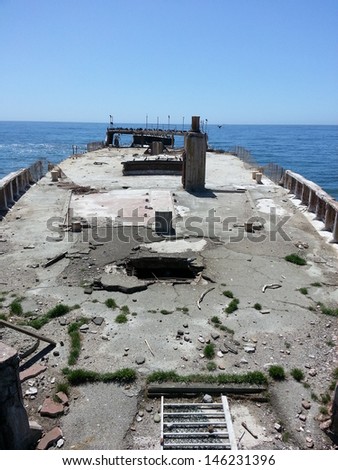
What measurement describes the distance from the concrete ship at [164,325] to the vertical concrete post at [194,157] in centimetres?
427

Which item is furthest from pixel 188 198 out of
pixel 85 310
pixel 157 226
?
pixel 85 310

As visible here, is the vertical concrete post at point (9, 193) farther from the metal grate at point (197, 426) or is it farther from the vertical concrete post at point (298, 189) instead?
the metal grate at point (197, 426)

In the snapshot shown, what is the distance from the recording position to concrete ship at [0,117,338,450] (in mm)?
5395

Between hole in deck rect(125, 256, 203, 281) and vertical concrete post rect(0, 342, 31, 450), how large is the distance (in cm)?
610

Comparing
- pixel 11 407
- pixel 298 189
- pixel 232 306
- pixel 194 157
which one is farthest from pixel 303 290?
pixel 194 157

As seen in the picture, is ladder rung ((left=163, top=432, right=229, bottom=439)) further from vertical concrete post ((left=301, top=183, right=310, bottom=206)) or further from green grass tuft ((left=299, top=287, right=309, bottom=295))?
vertical concrete post ((left=301, top=183, right=310, bottom=206))

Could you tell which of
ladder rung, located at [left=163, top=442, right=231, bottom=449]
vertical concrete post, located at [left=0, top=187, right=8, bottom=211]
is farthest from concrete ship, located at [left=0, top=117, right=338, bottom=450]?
vertical concrete post, located at [left=0, top=187, right=8, bottom=211]

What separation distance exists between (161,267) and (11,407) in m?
6.71

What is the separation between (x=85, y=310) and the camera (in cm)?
Answer: 830

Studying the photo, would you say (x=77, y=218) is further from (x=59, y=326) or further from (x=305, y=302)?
(x=305, y=302)

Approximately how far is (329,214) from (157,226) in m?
6.07

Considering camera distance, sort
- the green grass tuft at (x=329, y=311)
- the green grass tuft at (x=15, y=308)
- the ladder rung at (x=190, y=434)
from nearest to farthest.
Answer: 1. the ladder rung at (x=190, y=434)
2. the green grass tuft at (x=15, y=308)
3. the green grass tuft at (x=329, y=311)

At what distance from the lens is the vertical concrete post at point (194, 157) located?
19.2 m

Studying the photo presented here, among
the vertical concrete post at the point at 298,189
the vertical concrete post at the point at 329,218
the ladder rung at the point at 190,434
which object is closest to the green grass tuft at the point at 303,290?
the ladder rung at the point at 190,434
